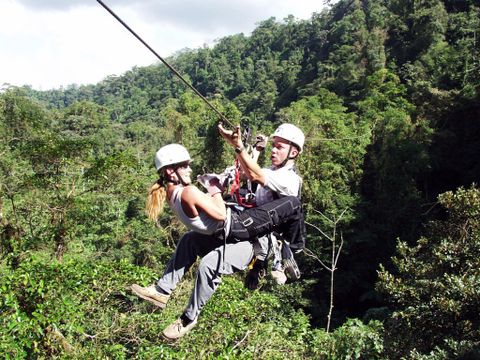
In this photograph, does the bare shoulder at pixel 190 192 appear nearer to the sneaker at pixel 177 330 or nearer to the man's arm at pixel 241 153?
the man's arm at pixel 241 153

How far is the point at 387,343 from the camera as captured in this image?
7.08 metres

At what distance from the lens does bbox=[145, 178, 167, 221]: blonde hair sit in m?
2.70

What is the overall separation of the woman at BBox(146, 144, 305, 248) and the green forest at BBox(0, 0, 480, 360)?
3.31ft

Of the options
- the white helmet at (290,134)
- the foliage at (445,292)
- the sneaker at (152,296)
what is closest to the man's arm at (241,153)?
the white helmet at (290,134)

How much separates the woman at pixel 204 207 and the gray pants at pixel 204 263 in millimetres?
100

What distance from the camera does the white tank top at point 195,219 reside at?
2600 mm

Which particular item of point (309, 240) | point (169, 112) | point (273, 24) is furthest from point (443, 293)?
point (273, 24)

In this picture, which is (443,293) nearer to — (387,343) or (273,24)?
(387,343)

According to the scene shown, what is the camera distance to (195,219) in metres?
2.60

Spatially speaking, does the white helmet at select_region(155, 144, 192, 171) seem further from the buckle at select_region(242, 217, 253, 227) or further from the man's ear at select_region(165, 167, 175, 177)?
the buckle at select_region(242, 217, 253, 227)

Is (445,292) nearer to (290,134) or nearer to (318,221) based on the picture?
(290,134)

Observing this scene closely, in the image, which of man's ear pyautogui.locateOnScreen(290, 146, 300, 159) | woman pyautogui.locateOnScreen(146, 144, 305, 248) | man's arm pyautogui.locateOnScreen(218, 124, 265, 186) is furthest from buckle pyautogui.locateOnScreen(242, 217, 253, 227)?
man's ear pyautogui.locateOnScreen(290, 146, 300, 159)

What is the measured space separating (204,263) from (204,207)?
45cm

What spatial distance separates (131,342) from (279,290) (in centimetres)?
1012
